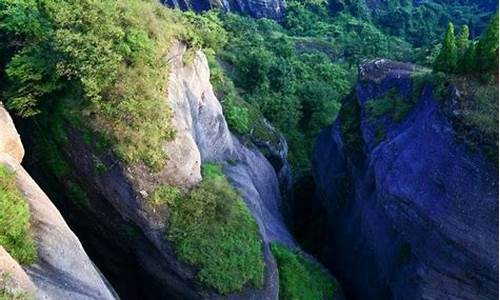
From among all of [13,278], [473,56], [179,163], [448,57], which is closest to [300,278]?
[179,163]

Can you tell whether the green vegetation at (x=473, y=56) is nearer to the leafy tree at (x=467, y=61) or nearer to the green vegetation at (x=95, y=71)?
the leafy tree at (x=467, y=61)

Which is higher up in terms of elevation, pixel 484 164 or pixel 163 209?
pixel 163 209

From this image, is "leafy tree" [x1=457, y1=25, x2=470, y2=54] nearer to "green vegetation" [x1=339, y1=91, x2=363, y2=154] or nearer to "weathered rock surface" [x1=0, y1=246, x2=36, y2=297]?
"green vegetation" [x1=339, y1=91, x2=363, y2=154]

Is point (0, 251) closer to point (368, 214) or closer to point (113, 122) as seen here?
point (113, 122)

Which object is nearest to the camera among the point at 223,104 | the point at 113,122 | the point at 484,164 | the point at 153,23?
the point at 484,164

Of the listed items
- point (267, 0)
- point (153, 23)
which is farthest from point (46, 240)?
point (267, 0)

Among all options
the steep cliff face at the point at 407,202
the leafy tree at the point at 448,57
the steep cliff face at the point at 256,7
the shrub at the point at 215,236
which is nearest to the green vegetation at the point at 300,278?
the steep cliff face at the point at 407,202
